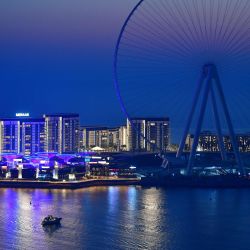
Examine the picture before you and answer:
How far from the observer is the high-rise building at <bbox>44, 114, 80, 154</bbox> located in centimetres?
3205

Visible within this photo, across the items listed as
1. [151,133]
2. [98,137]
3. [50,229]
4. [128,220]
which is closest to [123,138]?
[151,133]

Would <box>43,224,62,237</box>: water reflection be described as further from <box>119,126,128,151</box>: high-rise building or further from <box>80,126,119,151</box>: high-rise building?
<box>80,126,119,151</box>: high-rise building

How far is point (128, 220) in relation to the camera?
37.1ft

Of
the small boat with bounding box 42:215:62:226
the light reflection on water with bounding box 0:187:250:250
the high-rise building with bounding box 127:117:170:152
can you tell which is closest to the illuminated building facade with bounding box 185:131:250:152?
the high-rise building with bounding box 127:117:170:152

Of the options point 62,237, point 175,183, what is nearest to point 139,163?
point 175,183

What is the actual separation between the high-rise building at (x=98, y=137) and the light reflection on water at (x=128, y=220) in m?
22.1

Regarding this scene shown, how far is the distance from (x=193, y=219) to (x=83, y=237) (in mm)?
2293

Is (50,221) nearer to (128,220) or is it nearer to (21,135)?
(128,220)

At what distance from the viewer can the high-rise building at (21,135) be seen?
30781 mm

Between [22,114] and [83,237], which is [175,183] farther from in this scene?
[22,114]

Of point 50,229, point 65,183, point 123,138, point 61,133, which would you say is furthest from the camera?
point 123,138

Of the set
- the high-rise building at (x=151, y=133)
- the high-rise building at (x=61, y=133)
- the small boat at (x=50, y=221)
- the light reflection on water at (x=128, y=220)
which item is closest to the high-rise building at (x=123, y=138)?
the high-rise building at (x=151, y=133)

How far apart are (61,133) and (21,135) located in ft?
6.48

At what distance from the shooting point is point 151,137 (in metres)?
33.8
